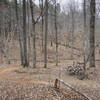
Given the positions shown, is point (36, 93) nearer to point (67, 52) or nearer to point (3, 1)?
point (3, 1)

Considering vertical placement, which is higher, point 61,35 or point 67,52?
point 61,35

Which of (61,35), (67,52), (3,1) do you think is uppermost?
(3,1)

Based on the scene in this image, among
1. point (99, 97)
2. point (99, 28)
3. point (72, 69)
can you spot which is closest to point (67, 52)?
point (72, 69)

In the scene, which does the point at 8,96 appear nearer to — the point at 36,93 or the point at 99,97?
the point at 36,93

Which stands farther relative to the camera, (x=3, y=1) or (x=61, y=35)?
(x=61, y=35)

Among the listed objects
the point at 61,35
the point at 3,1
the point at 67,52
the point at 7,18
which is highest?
the point at 3,1

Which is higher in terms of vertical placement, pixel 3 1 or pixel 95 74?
pixel 3 1

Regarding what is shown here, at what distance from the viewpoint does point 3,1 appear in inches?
953

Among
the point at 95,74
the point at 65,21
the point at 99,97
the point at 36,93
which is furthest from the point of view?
the point at 65,21

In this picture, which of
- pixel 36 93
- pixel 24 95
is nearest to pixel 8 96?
pixel 24 95

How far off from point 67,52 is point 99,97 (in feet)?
79.4

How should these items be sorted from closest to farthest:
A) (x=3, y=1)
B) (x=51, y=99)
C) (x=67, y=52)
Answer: (x=51, y=99) → (x=3, y=1) → (x=67, y=52)

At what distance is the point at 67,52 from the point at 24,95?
1021 inches

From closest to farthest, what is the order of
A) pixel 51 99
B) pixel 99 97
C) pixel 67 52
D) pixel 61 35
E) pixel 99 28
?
pixel 51 99 → pixel 99 97 → pixel 67 52 → pixel 61 35 → pixel 99 28
